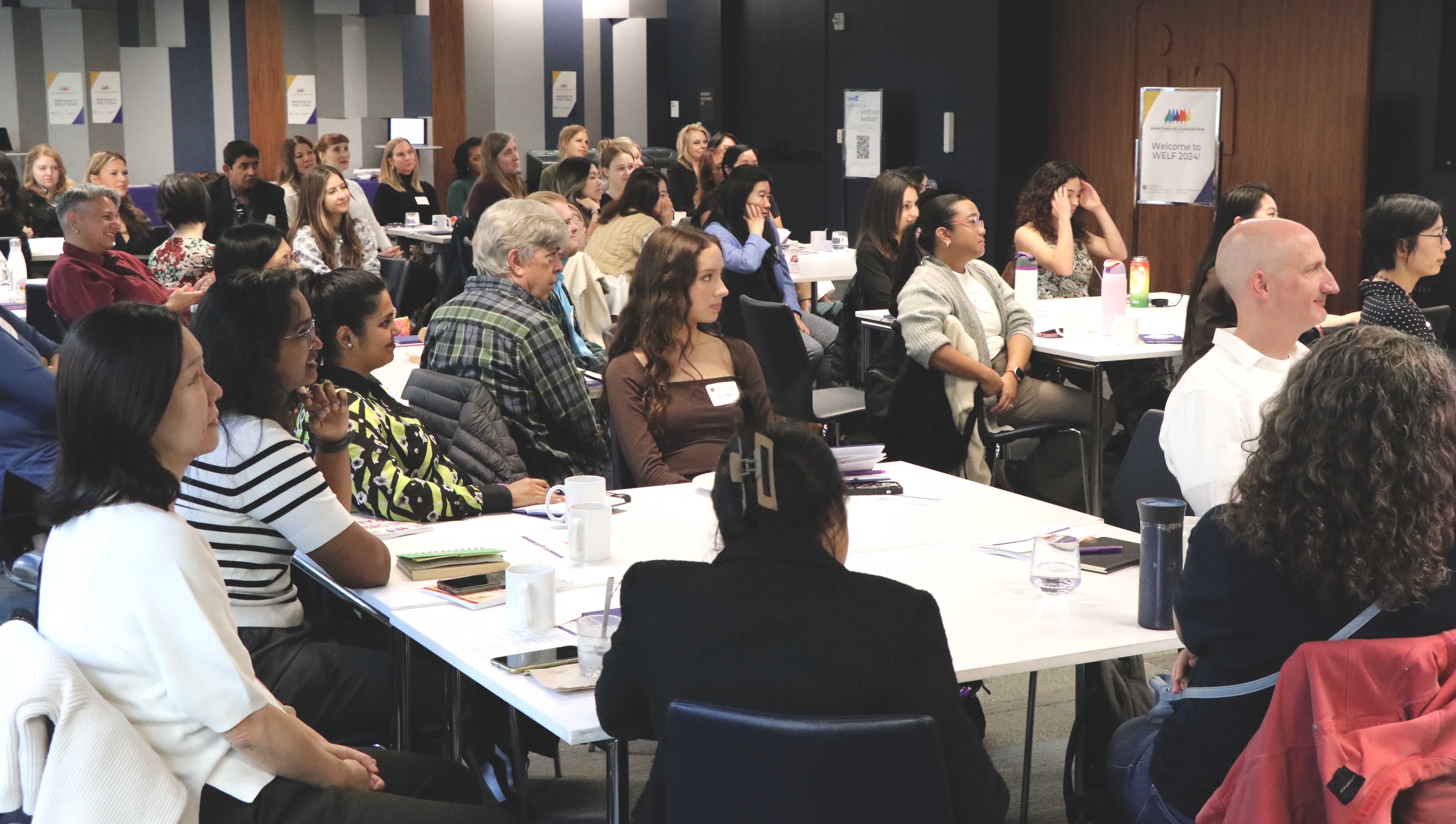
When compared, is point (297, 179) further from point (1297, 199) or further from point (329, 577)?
point (329, 577)

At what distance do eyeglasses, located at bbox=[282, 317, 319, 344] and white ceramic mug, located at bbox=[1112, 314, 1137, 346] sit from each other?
3376mm

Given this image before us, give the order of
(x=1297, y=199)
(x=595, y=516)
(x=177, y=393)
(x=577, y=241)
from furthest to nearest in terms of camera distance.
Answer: (x=1297, y=199), (x=577, y=241), (x=595, y=516), (x=177, y=393)

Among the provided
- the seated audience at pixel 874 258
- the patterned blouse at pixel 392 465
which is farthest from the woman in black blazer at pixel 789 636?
the seated audience at pixel 874 258

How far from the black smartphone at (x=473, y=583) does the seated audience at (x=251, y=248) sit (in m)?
2.66

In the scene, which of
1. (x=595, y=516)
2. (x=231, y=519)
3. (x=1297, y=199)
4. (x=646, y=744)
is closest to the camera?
(x=231, y=519)

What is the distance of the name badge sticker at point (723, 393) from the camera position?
149 inches

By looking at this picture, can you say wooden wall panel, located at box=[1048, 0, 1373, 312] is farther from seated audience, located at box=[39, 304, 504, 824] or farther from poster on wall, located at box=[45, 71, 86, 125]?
poster on wall, located at box=[45, 71, 86, 125]

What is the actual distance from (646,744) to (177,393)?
73.5 inches

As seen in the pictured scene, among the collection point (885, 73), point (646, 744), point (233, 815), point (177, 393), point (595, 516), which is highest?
point (885, 73)

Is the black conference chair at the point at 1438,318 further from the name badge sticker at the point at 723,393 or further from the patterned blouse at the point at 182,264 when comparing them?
the patterned blouse at the point at 182,264

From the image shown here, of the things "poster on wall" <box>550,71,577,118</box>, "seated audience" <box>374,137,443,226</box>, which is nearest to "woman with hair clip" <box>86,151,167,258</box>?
"seated audience" <box>374,137,443,226</box>

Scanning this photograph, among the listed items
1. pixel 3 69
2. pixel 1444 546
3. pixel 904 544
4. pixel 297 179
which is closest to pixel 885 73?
pixel 297 179

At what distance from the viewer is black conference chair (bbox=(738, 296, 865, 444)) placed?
16.9 feet

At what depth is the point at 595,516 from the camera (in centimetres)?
275
